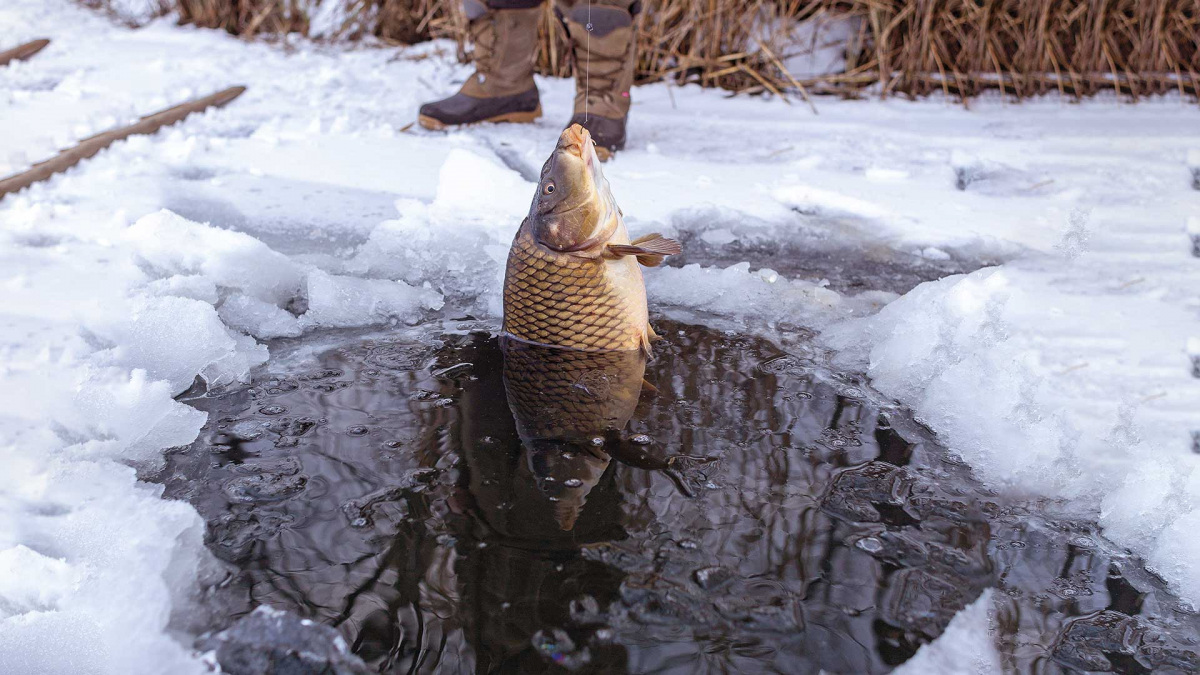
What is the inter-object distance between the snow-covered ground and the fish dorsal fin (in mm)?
452

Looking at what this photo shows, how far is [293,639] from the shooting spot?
1.22 m

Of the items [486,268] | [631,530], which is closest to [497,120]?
[486,268]

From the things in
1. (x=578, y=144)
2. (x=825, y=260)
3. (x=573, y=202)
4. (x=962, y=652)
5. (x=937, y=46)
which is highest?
(x=937, y=46)

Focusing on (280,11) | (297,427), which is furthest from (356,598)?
(280,11)

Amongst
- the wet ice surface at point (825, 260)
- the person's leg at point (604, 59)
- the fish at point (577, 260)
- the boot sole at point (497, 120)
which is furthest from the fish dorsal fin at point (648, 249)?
the boot sole at point (497, 120)

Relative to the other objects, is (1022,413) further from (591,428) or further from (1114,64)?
(1114,64)

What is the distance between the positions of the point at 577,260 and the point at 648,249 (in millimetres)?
149

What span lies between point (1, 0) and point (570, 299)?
7.51m

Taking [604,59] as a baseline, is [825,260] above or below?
below

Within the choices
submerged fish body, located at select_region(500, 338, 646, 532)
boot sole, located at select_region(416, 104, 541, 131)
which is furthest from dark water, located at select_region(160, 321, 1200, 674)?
boot sole, located at select_region(416, 104, 541, 131)

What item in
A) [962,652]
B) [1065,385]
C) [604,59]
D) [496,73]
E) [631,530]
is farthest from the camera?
[496,73]

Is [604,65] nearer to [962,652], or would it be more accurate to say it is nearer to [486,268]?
[486,268]

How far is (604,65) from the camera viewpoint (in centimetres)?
359

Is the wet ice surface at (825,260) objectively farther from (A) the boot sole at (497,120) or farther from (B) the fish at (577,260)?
(A) the boot sole at (497,120)
